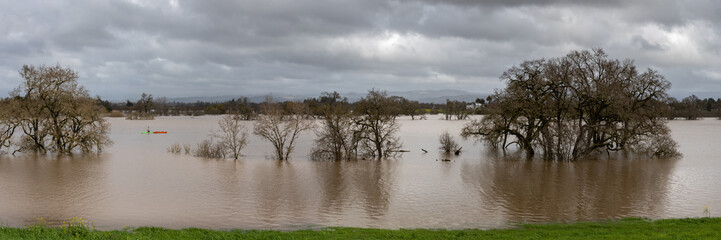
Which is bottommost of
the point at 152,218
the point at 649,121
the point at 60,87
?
the point at 152,218

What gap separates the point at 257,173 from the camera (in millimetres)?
34125

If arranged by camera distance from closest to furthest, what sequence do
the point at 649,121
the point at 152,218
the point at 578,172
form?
the point at 152,218
the point at 578,172
the point at 649,121

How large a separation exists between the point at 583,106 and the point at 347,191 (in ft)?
81.7

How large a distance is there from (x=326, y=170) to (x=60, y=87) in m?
27.2

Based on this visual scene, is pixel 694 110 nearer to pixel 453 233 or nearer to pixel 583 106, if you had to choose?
pixel 583 106

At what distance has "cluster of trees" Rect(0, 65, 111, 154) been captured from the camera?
42688mm

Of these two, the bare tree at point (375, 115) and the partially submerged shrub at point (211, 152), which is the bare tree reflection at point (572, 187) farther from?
the partially submerged shrub at point (211, 152)

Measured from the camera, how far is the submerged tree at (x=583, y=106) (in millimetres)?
40094

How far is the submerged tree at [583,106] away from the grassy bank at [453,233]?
23945mm

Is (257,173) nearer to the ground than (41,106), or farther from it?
nearer to the ground

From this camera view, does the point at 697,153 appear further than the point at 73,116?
Yes

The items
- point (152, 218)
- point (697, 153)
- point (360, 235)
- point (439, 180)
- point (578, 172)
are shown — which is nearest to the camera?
point (360, 235)

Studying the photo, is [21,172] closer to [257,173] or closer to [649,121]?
[257,173]

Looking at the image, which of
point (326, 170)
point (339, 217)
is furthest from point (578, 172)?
point (339, 217)
